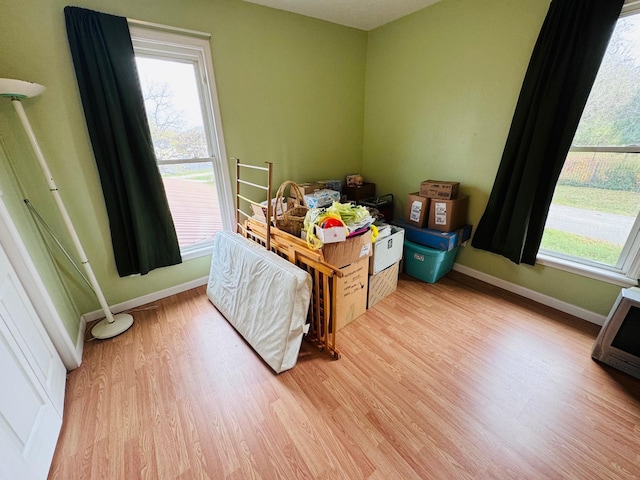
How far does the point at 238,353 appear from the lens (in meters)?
1.79

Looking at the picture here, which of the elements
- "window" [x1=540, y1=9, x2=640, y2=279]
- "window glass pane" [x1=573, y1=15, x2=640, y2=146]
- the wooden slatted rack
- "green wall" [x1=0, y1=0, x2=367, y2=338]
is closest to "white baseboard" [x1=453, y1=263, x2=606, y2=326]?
"window" [x1=540, y1=9, x2=640, y2=279]

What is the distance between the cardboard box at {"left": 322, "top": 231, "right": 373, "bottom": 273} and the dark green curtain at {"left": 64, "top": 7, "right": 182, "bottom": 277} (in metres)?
1.48

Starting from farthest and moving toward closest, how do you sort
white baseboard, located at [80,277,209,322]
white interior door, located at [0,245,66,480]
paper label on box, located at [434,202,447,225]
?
paper label on box, located at [434,202,447,225]
white baseboard, located at [80,277,209,322]
white interior door, located at [0,245,66,480]

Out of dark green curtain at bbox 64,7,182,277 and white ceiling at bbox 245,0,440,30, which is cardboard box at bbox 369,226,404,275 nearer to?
dark green curtain at bbox 64,7,182,277

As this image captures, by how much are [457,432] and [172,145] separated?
2803 mm

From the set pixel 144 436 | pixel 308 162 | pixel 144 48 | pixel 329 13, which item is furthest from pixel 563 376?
pixel 144 48

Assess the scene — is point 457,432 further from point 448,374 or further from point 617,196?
point 617,196

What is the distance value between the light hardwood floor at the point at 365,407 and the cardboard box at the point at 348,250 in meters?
0.58

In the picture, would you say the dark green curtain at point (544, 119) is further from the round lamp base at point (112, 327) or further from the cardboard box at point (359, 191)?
the round lamp base at point (112, 327)

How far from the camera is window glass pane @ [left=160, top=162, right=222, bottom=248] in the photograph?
2297 millimetres

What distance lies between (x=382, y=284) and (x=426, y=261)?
1.83ft

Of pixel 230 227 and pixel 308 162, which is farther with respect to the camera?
pixel 308 162

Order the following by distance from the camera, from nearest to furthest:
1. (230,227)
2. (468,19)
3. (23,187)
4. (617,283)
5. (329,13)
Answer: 1. (23,187)
2. (617,283)
3. (468,19)
4. (329,13)
5. (230,227)

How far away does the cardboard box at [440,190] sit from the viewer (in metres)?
2.37
